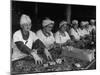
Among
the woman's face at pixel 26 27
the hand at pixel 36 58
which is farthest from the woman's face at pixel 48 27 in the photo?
the hand at pixel 36 58

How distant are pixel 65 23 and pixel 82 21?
0.85 feet

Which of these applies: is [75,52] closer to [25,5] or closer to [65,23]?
[65,23]

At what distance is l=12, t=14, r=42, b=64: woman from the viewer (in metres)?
2.55

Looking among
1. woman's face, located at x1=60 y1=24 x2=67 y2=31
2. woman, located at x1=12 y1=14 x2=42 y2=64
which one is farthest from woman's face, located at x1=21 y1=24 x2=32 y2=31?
woman's face, located at x1=60 y1=24 x2=67 y2=31

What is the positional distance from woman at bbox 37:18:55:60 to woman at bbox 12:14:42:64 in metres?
0.08

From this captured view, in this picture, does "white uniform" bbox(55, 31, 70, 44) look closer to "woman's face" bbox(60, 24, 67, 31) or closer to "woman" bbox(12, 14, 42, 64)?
"woman's face" bbox(60, 24, 67, 31)

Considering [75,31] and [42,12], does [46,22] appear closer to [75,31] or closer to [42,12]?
[42,12]

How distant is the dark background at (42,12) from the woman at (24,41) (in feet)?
0.18

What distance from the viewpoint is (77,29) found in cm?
283

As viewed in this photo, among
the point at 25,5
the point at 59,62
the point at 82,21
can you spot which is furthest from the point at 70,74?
the point at 25,5

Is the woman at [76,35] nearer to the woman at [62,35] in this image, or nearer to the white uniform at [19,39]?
the woman at [62,35]

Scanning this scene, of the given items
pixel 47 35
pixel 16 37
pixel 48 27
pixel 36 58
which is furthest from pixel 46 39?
pixel 16 37

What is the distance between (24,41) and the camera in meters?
2.59

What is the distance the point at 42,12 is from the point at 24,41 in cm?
44
